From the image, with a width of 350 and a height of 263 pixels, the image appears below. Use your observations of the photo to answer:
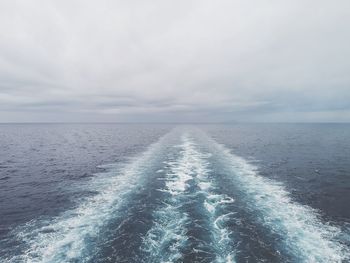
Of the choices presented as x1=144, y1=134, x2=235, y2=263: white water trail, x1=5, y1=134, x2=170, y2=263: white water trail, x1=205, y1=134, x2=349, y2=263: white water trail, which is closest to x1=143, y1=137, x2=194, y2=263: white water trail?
x1=144, y1=134, x2=235, y2=263: white water trail

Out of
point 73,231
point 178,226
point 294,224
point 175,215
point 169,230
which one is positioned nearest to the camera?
point 169,230

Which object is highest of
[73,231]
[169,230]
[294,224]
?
[169,230]

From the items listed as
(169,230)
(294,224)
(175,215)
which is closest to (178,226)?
(169,230)

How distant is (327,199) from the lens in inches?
1244

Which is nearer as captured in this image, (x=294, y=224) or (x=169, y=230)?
(x=169, y=230)

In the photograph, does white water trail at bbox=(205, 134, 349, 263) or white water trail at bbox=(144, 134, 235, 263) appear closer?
white water trail at bbox=(144, 134, 235, 263)

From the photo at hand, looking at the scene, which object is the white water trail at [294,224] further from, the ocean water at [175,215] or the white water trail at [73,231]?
the white water trail at [73,231]

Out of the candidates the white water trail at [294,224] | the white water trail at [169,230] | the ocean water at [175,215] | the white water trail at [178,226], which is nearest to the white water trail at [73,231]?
the ocean water at [175,215]

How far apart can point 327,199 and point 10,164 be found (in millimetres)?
67118

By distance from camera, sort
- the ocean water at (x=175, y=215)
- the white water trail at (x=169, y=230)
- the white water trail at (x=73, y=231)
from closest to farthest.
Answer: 1. the white water trail at (x=73, y=231)
2. the white water trail at (x=169, y=230)
3. the ocean water at (x=175, y=215)

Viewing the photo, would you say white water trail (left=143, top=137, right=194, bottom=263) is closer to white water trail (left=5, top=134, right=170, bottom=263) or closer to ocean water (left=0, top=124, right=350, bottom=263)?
ocean water (left=0, top=124, right=350, bottom=263)

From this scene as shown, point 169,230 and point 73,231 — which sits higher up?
point 169,230

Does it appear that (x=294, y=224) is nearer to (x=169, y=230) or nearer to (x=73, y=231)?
(x=169, y=230)

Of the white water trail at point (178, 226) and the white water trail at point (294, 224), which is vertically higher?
the white water trail at point (178, 226)
